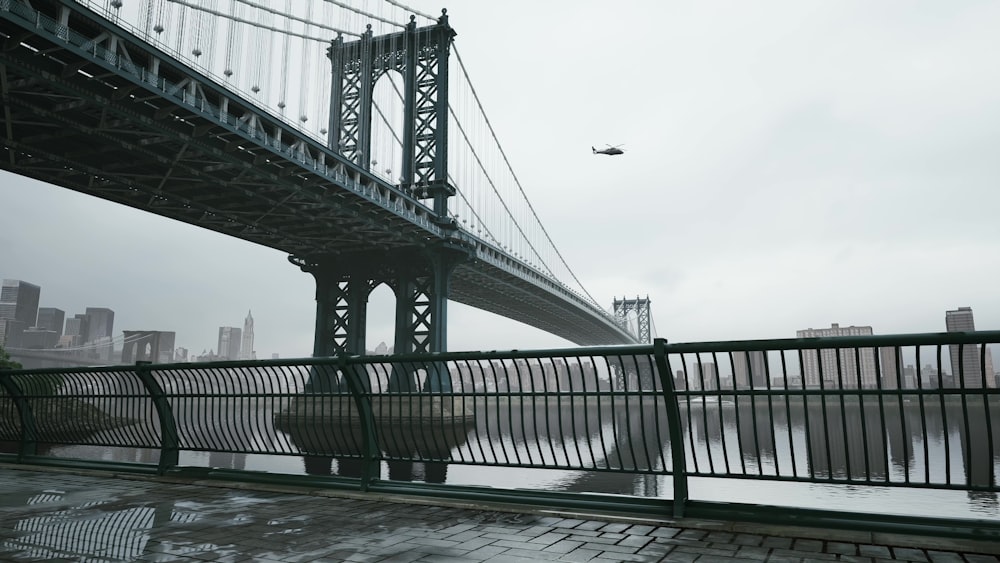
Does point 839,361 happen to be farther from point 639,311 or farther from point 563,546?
point 639,311

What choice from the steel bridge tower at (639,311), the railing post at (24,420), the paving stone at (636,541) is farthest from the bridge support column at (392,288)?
the steel bridge tower at (639,311)

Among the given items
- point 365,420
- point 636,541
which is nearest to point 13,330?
point 365,420

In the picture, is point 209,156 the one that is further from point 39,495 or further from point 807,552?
point 807,552

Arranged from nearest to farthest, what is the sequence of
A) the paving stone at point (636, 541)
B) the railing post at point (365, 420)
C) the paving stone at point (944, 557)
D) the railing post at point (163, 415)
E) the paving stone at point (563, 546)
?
the paving stone at point (944, 557), the paving stone at point (563, 546), the paving stone at point (636, 541), the railing post at point (365, 420), the railing post at point (163, 415)

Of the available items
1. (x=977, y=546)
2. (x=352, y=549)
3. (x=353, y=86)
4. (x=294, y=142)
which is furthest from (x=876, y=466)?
(x=353, y=86)

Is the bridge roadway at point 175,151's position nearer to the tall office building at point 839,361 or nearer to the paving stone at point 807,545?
the tall office building at point 839,361

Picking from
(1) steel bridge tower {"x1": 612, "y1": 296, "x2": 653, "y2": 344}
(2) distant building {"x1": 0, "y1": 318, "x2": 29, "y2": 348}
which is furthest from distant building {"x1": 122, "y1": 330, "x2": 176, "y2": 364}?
(1) steel bridge tower {"x1": 612, "y1": 296, "x2": 653, "y2": 344}

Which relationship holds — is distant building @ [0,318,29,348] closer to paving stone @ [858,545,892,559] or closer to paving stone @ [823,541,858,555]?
paving stone @ [823,541,858,555]
